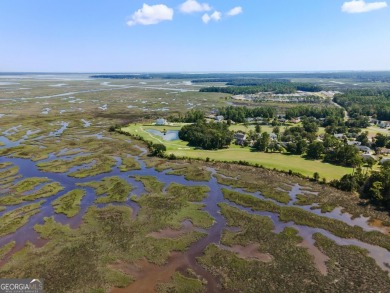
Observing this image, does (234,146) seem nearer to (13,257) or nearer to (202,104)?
(13,257)

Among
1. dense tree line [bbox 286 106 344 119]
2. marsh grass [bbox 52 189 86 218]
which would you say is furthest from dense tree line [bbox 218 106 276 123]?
marsh grass [bbox 52 189 86 218]

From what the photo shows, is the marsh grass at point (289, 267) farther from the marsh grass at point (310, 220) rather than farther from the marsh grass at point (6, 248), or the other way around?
the marsh grass at point (6, 248)

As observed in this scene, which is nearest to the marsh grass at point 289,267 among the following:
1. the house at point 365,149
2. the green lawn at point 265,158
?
the green lawn at point 265,158

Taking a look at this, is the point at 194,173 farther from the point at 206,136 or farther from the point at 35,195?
the point at 35,195

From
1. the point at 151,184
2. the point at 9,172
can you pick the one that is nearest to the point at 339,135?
the point at 151,184

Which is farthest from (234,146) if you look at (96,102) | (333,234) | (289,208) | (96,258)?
(96,102)
